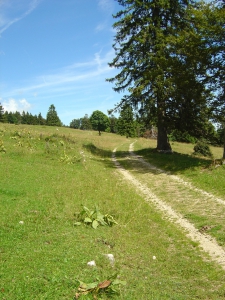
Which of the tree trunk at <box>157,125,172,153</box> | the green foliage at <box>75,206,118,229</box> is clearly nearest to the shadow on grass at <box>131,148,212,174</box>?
the tree trunk at <box>157,125,172,153</box>

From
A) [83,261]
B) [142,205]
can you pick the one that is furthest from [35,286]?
[142,205]

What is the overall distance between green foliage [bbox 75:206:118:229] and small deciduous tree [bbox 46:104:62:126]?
105m

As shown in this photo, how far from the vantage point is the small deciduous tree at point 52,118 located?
10988 centimetres

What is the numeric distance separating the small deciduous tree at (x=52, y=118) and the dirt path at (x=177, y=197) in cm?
9624

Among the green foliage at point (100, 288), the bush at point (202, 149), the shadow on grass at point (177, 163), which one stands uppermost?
the bush at point (202, 149)

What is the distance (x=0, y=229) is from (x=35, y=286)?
2432mm

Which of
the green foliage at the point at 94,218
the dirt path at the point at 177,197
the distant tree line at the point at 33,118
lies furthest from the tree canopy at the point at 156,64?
the distant tree line at the point at 33,118

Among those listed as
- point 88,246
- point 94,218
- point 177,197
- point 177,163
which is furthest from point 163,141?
point 88,246

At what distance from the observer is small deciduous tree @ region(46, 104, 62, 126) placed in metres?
110

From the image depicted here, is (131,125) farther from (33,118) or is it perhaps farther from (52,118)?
(33,118)

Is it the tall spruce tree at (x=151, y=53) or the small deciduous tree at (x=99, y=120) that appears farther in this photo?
the small deciduous tree at (x=99, y=120)

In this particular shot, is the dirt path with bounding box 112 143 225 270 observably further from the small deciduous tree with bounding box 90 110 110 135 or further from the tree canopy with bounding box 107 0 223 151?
the small deciduous tree with bounding box 90 110 110 135

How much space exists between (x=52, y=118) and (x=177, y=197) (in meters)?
104

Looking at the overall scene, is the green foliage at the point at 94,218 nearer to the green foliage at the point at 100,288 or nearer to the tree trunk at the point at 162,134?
the green foliage at the point at 100,288
